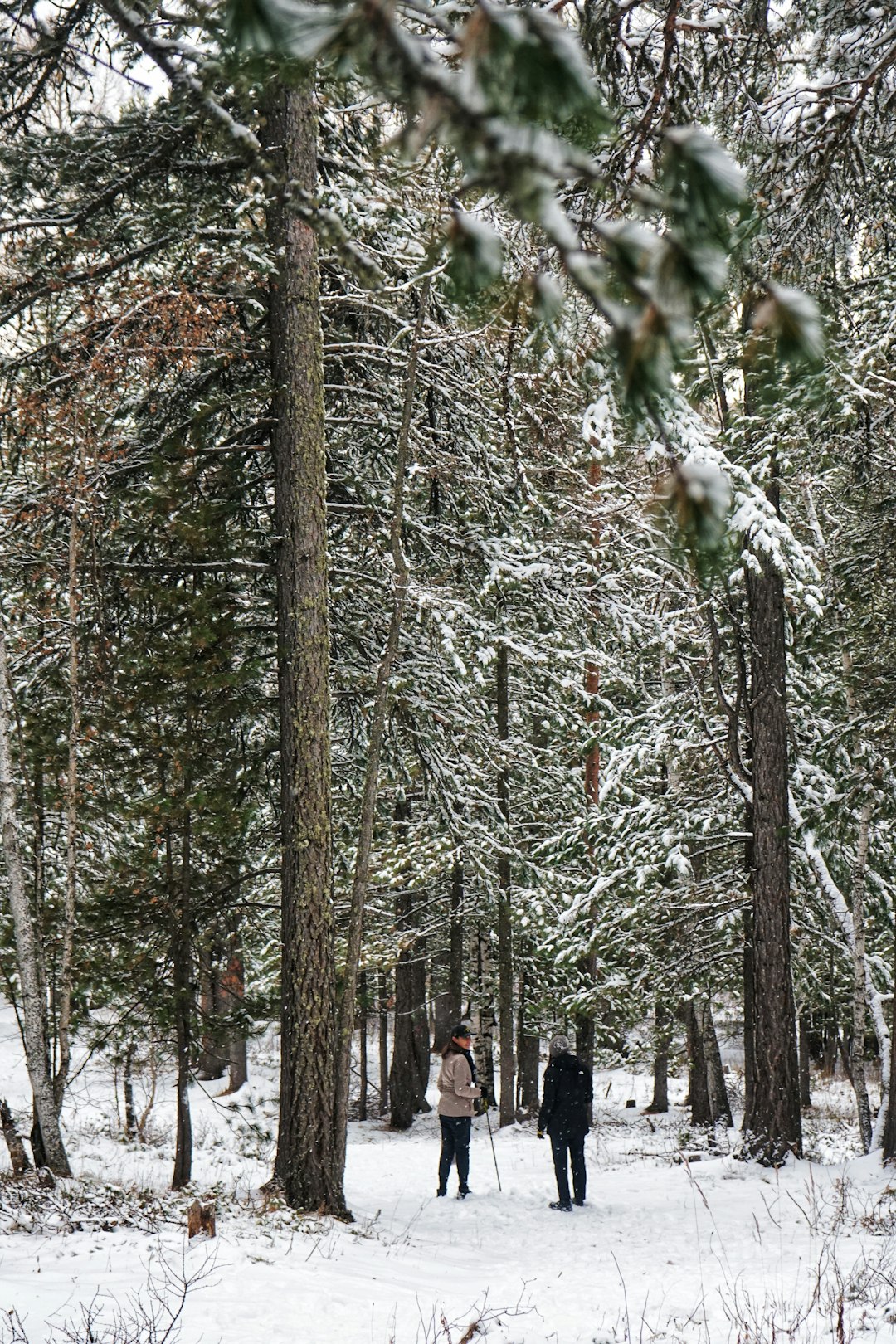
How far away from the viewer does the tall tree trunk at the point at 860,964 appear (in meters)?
10.8

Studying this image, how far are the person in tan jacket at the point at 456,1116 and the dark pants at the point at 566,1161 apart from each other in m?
1.08

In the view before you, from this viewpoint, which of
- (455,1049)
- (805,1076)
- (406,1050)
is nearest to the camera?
(455,1049)

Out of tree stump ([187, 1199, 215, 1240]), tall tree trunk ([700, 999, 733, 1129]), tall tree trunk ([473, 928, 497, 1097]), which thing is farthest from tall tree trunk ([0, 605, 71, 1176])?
tall tree trunk ([473, 928, 497, 1097])

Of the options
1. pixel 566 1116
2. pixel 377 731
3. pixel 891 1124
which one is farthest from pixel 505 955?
pixel 377 731

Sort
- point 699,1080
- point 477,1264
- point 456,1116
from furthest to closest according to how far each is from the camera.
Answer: point 699,1080 → point 456,1116 → point 477,1264

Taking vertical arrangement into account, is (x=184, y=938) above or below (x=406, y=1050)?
above

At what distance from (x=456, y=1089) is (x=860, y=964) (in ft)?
15.5

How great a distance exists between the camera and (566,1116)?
9.18 m

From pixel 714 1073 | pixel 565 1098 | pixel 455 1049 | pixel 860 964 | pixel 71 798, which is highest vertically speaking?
pixel 71 798

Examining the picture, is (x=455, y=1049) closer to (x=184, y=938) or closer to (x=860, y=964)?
(x=184, y=938)

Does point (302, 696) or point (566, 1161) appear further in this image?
point (566, 1161)

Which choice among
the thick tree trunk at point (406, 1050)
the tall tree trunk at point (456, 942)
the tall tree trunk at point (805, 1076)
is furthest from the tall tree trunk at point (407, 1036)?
the tall tree trunk at point (805, 1076)

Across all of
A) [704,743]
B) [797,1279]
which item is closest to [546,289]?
[797,1279]

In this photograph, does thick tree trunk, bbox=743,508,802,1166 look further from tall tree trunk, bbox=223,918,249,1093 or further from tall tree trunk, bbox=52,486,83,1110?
tall tree trunk, bbox=52,486,83,1110
